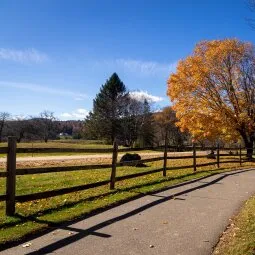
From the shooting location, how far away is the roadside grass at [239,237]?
6605 millimetres

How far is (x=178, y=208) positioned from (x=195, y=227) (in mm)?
2010

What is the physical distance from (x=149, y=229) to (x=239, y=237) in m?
1.69

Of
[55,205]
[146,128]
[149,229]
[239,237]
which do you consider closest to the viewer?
[239,237]

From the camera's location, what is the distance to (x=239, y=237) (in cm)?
744

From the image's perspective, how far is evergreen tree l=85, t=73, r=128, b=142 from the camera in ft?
259

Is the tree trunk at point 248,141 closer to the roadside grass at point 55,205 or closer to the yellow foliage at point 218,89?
the yellow foliage at point 218,89

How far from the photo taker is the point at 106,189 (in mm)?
12953

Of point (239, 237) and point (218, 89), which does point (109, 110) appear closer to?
point (218, 89)

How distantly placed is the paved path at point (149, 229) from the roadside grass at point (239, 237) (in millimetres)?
171

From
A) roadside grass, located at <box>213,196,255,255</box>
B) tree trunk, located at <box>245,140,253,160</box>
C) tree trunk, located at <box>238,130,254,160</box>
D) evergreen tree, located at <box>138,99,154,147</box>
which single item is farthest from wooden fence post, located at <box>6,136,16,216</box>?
evergreen tree, located at <box>138,99,154,147</box>

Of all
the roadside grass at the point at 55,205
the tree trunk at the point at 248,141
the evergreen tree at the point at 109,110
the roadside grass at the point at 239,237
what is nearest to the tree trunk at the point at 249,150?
→ the tree trunk at the point at 248,141

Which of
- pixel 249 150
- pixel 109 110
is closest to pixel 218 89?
pixel 249 150

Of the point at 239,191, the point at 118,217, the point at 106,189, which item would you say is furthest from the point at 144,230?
the point at 239,191

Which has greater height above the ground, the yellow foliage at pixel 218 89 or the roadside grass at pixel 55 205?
the yellow foliage at pixel 218 89
